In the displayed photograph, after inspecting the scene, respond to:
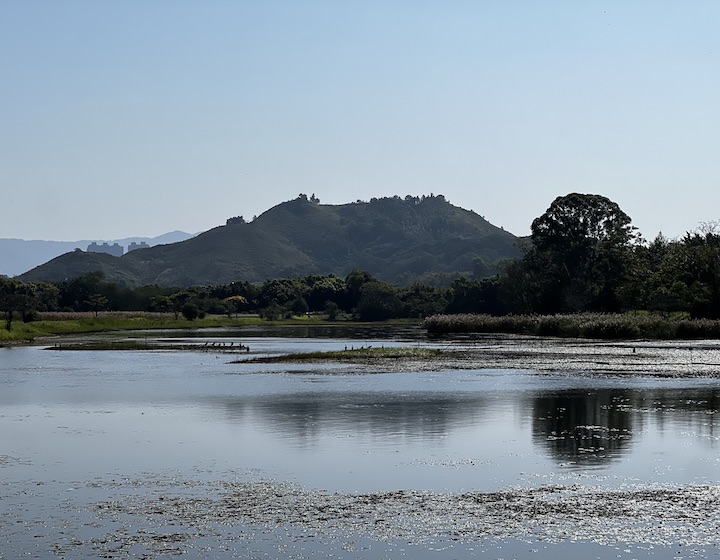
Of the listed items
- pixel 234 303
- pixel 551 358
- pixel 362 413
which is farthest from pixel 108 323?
pixel 362 413

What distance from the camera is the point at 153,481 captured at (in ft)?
67.7

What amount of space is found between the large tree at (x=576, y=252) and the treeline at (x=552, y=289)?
0.12 meters

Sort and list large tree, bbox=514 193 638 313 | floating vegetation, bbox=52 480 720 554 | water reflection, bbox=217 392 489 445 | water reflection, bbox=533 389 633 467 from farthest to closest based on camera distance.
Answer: large tree, bbox=514 193 638 313 → water reflection, bbox=217 392 489 445 → water reflection, bbox=533 389 633 467 → floating vegetation, bbox=52 480 720 554

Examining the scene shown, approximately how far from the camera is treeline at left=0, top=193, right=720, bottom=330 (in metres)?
98.2

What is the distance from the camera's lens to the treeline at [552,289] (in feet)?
322

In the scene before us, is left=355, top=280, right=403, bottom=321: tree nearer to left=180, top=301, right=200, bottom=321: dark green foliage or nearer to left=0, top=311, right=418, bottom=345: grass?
left=0, top=311, right=418, bottom=345: grass

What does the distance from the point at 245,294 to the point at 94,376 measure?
149376 mm

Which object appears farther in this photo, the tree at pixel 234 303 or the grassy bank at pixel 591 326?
the tree at pixel 234 303

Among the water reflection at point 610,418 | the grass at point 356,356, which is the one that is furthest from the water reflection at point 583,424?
the grass at point 356,356

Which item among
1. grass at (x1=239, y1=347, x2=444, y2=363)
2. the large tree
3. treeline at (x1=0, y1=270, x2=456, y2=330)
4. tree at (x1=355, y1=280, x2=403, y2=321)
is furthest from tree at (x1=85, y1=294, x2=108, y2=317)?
grass at (x1=239, y1=347, x2=444, y2=363)

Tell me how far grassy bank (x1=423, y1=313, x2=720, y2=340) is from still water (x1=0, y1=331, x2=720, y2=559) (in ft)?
134

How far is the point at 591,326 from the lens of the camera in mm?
88125

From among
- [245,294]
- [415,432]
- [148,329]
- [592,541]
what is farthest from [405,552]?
[245,294]

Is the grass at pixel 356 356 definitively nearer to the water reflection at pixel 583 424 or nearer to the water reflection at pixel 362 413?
the water reflection at pixel 362 413
